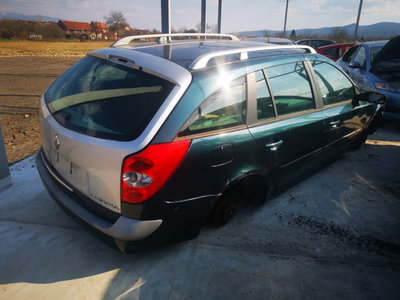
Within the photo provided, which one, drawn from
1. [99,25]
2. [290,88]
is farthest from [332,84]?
[99,25]

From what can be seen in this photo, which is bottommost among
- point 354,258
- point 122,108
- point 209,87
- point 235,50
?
point 354,258

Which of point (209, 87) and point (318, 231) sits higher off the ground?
point (209, 87)

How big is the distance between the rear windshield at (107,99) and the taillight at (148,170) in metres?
0.16

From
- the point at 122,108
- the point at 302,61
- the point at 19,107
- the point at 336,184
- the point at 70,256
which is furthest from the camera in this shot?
the point at 19,107

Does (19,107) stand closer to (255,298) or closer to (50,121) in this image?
(50,121)

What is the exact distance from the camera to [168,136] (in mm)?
1858

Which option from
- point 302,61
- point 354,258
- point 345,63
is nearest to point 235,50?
point 302,61

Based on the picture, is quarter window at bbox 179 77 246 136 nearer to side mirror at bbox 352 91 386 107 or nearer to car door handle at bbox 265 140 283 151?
car door handle at bbox 265 140 283 151

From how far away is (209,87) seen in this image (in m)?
2.08

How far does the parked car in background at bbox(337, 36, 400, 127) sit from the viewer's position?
5496mm

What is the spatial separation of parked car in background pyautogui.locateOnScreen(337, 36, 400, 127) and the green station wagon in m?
3.56

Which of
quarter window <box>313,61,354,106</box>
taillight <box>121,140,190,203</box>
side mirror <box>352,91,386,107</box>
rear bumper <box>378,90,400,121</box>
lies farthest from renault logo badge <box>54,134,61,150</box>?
rear bumper <box>378,90,400,121</box>

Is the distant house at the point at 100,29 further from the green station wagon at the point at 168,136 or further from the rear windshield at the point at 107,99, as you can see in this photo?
the green station wagon at the point at 168,136

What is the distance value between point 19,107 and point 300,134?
704 cm
